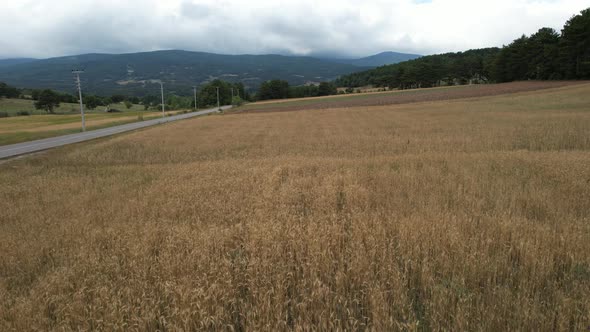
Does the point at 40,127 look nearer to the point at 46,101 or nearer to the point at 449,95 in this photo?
the point at 46,101

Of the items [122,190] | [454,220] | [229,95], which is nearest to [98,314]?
[454,220]

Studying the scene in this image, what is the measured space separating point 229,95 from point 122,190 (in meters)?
166

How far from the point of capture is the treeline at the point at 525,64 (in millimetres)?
78819

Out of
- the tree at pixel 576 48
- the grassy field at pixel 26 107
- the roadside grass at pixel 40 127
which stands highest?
the tree at pixel 576 48

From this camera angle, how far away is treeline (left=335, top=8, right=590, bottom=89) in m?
78.8

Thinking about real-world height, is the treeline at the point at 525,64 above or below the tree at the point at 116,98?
above

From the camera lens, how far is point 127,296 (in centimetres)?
403

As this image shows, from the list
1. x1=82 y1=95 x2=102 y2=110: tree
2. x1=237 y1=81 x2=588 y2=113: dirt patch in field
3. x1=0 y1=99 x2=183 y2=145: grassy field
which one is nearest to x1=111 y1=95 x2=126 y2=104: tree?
x1=82 y1=95 x2=102 y2=110: tree

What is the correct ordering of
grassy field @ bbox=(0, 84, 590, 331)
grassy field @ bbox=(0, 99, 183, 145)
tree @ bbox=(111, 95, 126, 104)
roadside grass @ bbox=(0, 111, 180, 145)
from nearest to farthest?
grassy field @ bbox=(0, 84, 590, 331), roadside grass @ bbox=(0, 111, 180, 145), grassy field @ bbox=(0, 99, 183, 145), tree @ bbox=(111, 95, 126, 104)

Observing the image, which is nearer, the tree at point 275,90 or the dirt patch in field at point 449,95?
the dirt patch in field at point 449,95

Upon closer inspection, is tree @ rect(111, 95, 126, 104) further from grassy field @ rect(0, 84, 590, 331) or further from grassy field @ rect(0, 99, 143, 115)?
grassy field @ rect(0, 84, 590, 331)

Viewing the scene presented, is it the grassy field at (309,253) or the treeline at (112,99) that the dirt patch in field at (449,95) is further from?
the treeline at (112,99)

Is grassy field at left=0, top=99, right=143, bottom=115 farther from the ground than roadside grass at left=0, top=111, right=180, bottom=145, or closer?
farther from the ground

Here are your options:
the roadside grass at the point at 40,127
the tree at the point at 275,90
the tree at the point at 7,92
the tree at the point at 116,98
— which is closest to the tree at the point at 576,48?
the roadside grass at the point at 40,127
